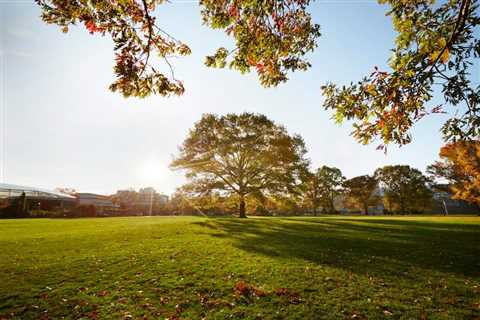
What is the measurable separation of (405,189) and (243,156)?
59666 millimetres

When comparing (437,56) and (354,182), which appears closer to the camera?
(437,56)

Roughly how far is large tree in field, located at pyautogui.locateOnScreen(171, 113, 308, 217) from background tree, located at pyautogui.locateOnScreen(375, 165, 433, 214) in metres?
52.2

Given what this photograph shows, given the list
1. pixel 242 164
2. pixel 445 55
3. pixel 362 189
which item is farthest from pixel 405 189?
pixel 445 55

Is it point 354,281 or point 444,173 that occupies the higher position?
point 444,173

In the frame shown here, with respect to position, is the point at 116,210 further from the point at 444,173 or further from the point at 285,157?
the point at 444,173

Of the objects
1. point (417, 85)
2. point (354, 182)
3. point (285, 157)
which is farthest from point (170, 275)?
point (354, 182)

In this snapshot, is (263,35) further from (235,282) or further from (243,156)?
(243,156)

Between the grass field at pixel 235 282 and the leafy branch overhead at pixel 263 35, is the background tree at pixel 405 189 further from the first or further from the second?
the leafy branch overhead at pixel 263 35

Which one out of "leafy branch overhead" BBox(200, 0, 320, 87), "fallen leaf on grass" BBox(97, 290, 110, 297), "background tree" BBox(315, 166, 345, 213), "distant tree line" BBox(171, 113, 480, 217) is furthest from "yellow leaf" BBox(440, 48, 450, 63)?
"background tree" BBox(315, 166, 345, 213)

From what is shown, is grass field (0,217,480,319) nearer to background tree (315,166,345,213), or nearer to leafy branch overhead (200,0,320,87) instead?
leafy branch overhead (200,0,320,87)

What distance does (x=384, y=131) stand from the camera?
19.4 feet

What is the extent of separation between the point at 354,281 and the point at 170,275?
6.18 m

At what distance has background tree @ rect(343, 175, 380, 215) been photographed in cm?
7588

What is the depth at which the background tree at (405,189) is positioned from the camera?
216 ft
